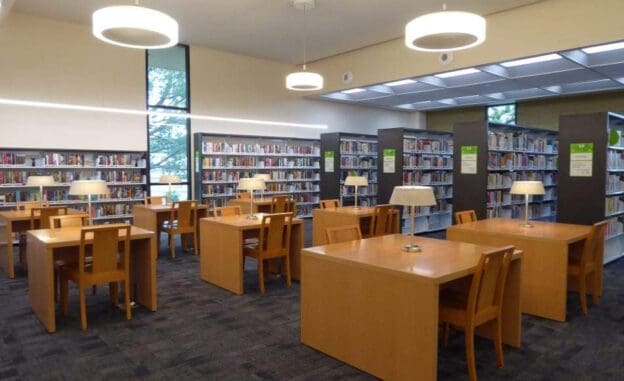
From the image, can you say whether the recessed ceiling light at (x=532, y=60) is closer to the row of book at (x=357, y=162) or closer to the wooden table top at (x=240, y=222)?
the row of book at (x=357, y=162)

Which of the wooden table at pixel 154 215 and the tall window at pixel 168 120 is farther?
the tall window at pixel 168 120

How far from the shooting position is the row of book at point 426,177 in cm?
919

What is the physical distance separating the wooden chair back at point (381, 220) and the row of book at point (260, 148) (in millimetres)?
4801

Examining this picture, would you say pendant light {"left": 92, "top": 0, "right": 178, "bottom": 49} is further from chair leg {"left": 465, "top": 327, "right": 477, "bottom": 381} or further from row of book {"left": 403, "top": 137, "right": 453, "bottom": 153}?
row of book {"left": 403, "top": 137, "right": 453, "bottom": 153}

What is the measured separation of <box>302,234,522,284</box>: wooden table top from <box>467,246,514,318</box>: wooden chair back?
3.7 inches

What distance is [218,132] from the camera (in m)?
10.4

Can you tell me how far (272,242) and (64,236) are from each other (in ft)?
7.02

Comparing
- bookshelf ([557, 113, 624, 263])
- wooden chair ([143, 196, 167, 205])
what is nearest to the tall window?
wooden chair ([143, 196, 167, 205])

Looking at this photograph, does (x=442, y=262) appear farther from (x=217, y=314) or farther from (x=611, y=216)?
(x=611, y=216)

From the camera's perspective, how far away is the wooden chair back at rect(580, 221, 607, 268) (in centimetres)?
427

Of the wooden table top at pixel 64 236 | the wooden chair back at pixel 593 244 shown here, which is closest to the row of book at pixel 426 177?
the wooden chair back at pixel 593 244

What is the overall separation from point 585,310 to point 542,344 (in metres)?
1.08

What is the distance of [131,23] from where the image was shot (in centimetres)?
355

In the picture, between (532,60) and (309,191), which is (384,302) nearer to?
(532,60)
